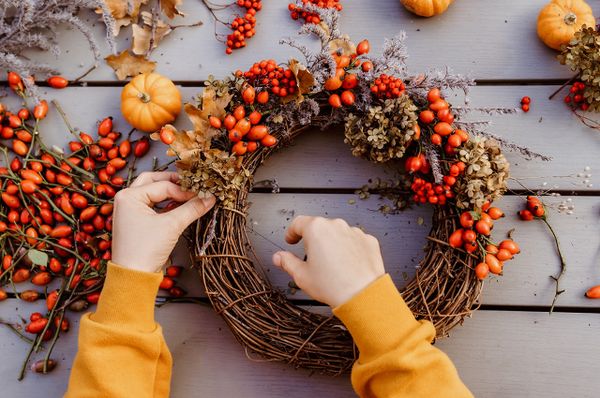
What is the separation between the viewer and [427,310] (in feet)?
4.39

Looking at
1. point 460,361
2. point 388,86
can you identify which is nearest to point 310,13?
point 388,86

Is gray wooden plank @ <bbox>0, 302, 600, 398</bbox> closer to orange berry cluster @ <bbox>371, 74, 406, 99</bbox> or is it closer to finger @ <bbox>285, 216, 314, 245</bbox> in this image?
finger @ <bbox>285, 216, 314, 245</bbox>

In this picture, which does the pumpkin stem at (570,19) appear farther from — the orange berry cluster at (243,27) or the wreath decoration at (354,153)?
the orange berry cluster at (243,27)

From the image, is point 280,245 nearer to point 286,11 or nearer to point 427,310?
point 427,310

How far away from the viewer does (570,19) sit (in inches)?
59.5

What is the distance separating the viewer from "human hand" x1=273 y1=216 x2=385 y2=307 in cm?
124

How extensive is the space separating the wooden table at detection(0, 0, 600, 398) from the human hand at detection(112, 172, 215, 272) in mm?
271

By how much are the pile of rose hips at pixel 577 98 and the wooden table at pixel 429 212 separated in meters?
0.03

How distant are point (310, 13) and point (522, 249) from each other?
95 cm

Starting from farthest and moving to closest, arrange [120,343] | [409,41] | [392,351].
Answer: [409,41] → [120,343] → [392,351]

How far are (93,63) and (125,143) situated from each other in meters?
0.32

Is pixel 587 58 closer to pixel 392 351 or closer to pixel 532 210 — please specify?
pixel 532 210

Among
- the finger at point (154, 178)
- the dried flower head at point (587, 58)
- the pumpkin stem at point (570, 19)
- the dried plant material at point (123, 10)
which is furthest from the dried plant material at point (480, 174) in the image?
the dried plant material at point (123, 10)

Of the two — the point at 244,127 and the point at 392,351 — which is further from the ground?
the point at 244,127
